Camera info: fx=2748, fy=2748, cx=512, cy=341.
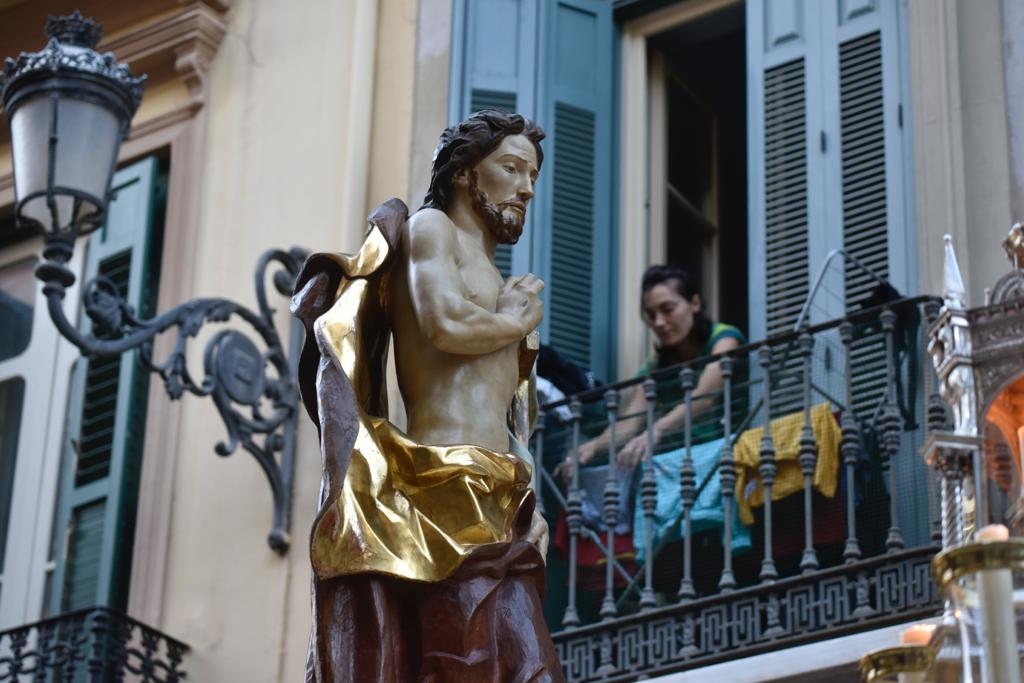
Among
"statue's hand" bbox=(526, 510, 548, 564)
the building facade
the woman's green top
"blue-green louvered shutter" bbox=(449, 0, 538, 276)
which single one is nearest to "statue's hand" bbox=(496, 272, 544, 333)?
"statue's hand" bbox=(526, 510, 548, 564)

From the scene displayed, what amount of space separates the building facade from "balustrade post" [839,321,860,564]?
147 mm

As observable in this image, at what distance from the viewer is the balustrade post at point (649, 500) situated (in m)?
8.86

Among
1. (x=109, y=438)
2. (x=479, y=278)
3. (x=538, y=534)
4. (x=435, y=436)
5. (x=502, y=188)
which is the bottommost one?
(x=538, y=534)

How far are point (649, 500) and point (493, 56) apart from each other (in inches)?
95.7

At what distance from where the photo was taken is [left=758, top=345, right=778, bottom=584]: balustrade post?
8617 millimetres

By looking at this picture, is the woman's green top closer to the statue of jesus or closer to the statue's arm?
the statue of jesus

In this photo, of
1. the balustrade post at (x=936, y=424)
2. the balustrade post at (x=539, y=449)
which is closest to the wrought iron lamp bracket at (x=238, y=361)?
the balustrade post at (x=539, y=449)

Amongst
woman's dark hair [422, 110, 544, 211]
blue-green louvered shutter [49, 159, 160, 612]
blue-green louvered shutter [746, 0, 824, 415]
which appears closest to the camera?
woman's dark hair [422, 110, 544, 211]

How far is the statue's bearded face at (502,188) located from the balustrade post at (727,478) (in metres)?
3.76

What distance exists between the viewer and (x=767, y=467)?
8.73 meters

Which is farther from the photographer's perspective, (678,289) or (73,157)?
(678,289)

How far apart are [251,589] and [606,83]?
2.41 metres

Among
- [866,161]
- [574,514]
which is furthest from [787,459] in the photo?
[866,161]

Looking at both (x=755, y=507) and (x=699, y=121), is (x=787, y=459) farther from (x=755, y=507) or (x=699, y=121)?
(x=699, y=121)
